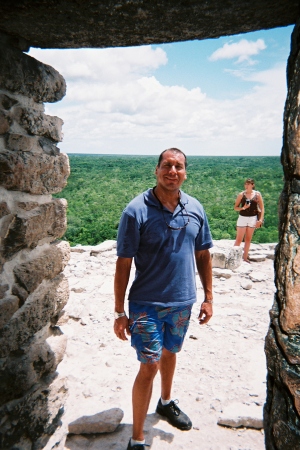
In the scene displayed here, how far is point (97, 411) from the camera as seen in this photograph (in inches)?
111

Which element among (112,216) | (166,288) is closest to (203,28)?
(166,288)

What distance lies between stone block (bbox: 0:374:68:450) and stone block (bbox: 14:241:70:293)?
2.16ft

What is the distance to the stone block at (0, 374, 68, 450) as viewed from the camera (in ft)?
6.58

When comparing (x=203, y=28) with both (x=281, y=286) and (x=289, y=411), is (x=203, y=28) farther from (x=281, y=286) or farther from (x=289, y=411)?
(x=289, y=411)

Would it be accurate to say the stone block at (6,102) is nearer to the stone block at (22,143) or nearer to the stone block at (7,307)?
the stone block at (22,143)

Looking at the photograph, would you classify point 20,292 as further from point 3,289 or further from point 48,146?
point 48,146

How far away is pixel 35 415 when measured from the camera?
86.4 inches

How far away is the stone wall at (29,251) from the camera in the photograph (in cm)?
192

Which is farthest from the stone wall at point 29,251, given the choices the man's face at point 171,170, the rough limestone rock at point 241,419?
the rough limestone rock at point 241,419

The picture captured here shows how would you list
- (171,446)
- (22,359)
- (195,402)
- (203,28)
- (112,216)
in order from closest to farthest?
(203,28)
(22,359)
(171,446)
(195,402)
(112,216)

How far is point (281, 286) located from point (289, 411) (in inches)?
17.9

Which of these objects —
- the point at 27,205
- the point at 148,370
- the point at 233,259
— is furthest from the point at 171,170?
the point at 233,259

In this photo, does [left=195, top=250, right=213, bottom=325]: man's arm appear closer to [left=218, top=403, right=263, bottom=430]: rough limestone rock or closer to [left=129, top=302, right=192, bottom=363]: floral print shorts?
[left=129, top=302, right=192, bottom=363]: floral print shorts

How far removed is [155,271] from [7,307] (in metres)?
0.89
